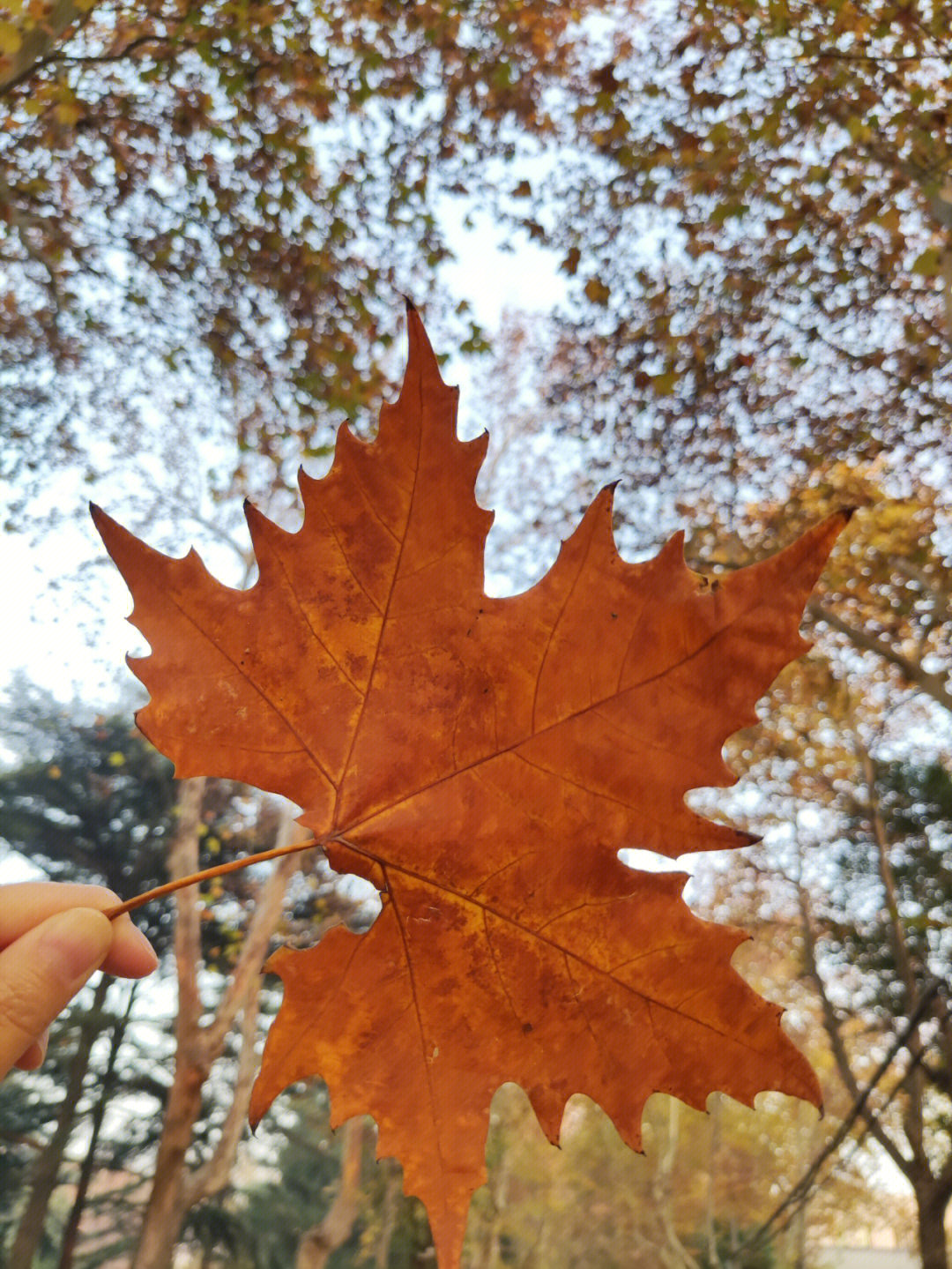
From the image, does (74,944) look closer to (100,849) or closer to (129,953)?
(129,953)

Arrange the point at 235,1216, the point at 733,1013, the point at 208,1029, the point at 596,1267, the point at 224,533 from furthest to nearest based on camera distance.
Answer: the point at 596,1267 < the point at 235,1216 < the point at 224,533 < the point at 208,1029 < the point at 733,1013

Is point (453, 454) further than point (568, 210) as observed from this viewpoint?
No

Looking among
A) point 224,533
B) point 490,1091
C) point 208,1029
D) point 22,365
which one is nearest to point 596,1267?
point 208,1029

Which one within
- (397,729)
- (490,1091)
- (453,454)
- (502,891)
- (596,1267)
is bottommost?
(596,1267)

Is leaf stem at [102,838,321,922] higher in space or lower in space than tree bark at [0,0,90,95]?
lower

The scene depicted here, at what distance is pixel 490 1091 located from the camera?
75 centimetres

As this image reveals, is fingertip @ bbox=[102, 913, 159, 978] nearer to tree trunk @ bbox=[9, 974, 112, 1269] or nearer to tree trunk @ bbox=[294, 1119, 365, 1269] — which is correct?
tree trunk @ bbox=[294, 1119, 365, 1269]

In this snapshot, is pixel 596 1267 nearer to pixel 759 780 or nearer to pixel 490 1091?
pixel 759 780

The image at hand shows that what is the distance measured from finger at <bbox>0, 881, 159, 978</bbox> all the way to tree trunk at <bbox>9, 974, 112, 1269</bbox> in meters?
9.61

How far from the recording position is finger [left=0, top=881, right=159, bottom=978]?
2.78ft

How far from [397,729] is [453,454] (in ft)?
0.86

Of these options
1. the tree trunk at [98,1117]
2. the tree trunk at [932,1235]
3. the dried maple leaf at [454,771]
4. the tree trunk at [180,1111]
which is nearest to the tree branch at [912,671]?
the tree trunk at [932,1235]

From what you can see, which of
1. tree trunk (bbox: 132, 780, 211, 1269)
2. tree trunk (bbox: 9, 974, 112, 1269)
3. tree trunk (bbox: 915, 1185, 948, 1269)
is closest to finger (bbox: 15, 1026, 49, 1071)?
tree trunk (bbox: 132, 780, 211, 1269)

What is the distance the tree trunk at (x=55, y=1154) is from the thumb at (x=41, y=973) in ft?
31.8
